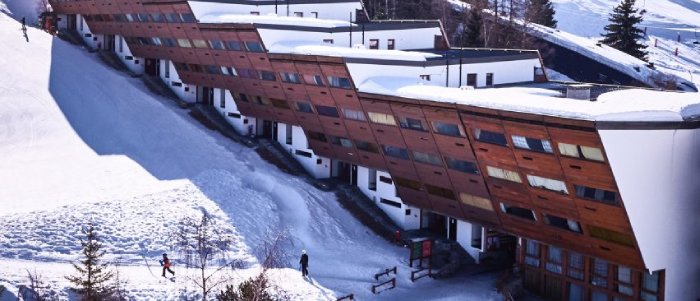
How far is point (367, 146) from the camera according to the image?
51531 millimetres

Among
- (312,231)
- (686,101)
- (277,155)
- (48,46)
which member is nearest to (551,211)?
(686,101)

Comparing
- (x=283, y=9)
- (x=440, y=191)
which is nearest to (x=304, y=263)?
(x=440, y=191)

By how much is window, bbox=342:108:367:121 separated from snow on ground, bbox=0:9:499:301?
479 centimetres

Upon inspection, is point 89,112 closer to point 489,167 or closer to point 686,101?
point 489,167

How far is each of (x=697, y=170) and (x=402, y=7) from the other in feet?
181

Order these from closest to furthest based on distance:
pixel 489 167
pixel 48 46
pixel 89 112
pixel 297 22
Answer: pixel 489 167 < pixel 297 22 < pixel 89 112 < pixel 48 46

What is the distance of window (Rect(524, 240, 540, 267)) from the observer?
45.5 metres

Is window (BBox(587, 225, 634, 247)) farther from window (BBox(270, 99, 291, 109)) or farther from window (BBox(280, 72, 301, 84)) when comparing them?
window (BBox(270, 99, 291, 109))

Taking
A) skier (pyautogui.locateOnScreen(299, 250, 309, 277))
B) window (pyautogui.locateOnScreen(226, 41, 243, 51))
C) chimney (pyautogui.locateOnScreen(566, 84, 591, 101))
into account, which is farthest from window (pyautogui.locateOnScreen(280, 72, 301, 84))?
chimney (pyautogui.locateOnScreen(566, 84, 591, 101))

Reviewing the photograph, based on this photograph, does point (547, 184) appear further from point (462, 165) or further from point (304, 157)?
point (304, 157)

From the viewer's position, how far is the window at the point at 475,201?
151 ft

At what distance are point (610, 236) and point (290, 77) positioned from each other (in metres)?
20.3

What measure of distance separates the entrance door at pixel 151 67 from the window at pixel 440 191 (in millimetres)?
29983

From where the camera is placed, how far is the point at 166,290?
136 feet
